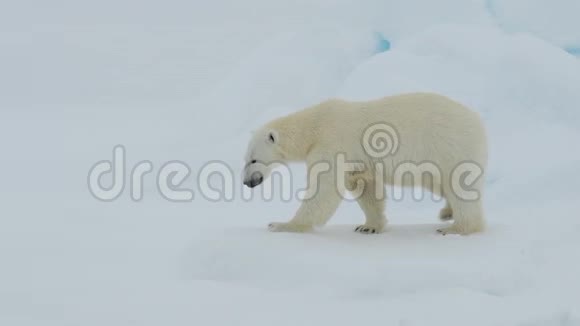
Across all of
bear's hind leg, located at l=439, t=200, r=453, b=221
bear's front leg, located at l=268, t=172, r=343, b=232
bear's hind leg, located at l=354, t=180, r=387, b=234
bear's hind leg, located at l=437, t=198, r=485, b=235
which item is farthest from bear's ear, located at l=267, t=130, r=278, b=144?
bear's hind leg, located at l=439, t=200, r=453, b=221

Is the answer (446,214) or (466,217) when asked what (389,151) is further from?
(446,214)

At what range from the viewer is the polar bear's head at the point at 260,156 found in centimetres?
384

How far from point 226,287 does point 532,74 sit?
5.18 meters

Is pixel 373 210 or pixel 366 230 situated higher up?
pixel 373 210

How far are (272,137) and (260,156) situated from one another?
14cm

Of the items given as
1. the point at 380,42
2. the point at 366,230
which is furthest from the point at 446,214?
the point at 380,42

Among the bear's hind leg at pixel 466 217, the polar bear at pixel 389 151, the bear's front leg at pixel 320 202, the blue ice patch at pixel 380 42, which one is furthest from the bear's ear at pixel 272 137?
the blue ice patch at pixel 380 42

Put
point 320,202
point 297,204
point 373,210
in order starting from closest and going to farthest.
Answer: point 320,202
point 373,210
point 297,204

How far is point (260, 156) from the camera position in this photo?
3857 millimetres

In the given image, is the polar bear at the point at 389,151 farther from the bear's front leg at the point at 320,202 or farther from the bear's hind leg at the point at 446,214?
the bear's hind leg at the point at 446,214

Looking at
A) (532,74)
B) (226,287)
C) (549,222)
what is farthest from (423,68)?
(226,287)

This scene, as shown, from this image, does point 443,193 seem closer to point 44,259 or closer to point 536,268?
point 536,268

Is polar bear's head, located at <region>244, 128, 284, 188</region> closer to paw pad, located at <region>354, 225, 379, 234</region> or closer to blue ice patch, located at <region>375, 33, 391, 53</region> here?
paw pad, located at <region>354, 225, 379, 234</region>

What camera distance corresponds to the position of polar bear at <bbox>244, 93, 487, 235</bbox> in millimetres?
3627
